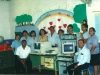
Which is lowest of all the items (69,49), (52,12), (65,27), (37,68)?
(37,68)

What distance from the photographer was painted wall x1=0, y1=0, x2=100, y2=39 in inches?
262

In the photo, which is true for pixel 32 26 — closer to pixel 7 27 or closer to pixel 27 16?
pixel 27 16

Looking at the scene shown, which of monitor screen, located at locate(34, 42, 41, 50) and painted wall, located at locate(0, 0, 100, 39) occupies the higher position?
painted wall, located at locate(0, 0, 100, 39)

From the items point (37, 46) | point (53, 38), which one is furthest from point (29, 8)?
point (37, 46)

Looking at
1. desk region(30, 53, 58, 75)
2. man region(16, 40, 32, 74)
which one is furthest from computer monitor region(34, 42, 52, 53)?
man region(16, 40, 32, 74)

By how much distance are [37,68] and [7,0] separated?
135 inches

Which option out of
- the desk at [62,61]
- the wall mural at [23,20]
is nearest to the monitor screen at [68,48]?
the desk at [62,61]

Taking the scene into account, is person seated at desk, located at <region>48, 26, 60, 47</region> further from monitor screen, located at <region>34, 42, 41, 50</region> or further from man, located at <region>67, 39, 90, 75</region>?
man, located at <region>67, 39, 90, 75</region>

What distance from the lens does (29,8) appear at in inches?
341

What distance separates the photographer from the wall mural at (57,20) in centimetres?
725

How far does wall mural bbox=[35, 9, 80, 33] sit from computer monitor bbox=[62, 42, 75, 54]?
38.8 inches

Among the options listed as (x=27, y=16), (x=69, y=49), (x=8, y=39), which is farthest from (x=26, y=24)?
(x=69, y=49)

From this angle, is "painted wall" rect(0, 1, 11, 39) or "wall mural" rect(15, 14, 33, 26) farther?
"painted wall" rect(0, 1, 11, 39)

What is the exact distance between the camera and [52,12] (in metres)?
7.78
